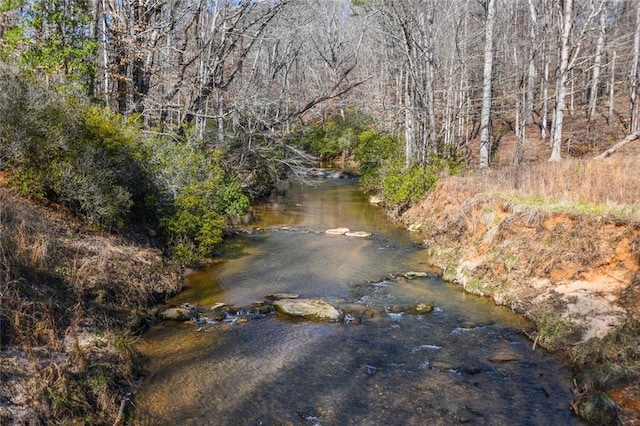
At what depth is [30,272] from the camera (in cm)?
726

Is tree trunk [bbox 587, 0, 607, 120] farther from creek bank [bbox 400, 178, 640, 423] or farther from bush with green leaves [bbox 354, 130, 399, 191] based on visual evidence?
creek bank [bbox 400, 178, 640, 423]

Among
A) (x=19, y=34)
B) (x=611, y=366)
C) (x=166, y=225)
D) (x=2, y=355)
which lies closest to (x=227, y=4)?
(x=19, y=34)

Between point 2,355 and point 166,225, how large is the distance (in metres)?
6.42

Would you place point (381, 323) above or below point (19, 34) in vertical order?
below

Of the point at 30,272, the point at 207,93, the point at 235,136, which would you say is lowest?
the point at 30,272

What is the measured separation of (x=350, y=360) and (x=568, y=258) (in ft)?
15.7

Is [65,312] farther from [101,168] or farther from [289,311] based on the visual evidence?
[101,168]

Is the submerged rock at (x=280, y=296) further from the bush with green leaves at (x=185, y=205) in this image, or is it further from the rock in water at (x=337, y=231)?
the rock in water at (x=337, y=231)

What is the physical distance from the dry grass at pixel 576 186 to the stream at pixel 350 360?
279 cm

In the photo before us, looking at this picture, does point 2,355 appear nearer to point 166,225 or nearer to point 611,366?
point 166,225

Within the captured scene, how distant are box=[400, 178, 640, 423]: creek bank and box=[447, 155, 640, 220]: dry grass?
17.4 inches

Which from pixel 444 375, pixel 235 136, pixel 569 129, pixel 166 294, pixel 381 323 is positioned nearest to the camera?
pixel 444 375

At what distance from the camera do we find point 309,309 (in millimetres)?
9000

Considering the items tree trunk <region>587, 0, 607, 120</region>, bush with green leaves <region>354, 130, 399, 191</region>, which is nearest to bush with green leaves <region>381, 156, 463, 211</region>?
bush with green leaves <region>354, 130, 399, 191</region>
